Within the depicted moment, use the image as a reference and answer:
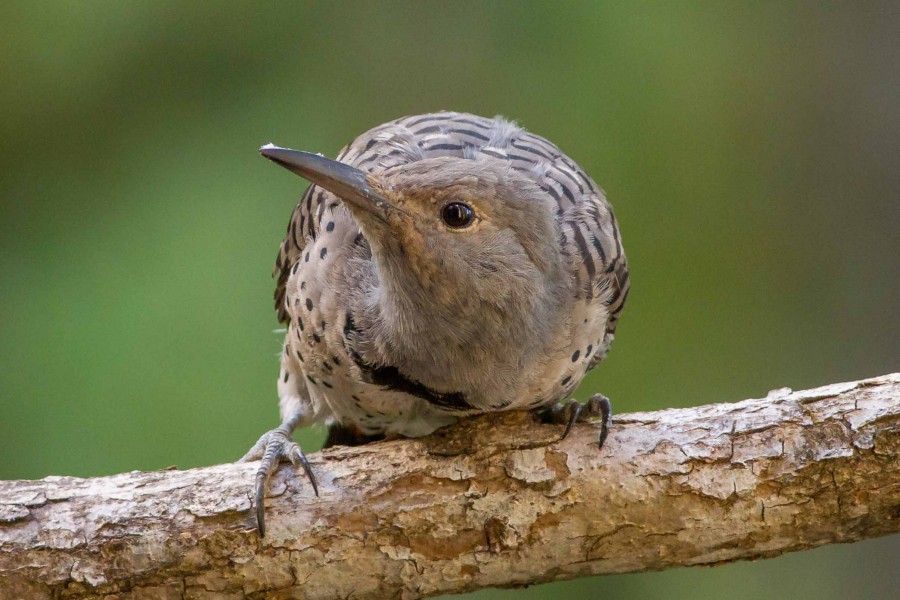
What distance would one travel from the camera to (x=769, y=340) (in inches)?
171

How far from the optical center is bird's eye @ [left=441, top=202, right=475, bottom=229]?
6.98 feet

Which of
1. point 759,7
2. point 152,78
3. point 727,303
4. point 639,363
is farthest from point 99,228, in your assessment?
point 759,7

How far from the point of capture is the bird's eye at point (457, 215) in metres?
2.13

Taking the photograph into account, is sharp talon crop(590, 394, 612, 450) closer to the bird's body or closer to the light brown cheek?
the bird's body

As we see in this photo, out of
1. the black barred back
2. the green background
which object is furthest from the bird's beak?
the green background

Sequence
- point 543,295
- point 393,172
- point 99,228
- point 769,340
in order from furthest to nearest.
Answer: point 769,340
point 99,228
point 543,295
point 393,172

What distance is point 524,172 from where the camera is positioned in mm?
2492

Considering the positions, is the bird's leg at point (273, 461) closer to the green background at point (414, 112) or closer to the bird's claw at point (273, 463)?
the bird's claw at point (273, 463)

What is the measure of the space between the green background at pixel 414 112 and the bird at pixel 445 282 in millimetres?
1376

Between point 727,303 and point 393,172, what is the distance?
257cm

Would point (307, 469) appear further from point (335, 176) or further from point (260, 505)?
point (335, 176)

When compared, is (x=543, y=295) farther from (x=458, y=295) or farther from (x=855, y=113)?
(x=855, y=113)

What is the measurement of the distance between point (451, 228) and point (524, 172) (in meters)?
0.43

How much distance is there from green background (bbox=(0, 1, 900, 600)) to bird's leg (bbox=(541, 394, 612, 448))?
1567mm
